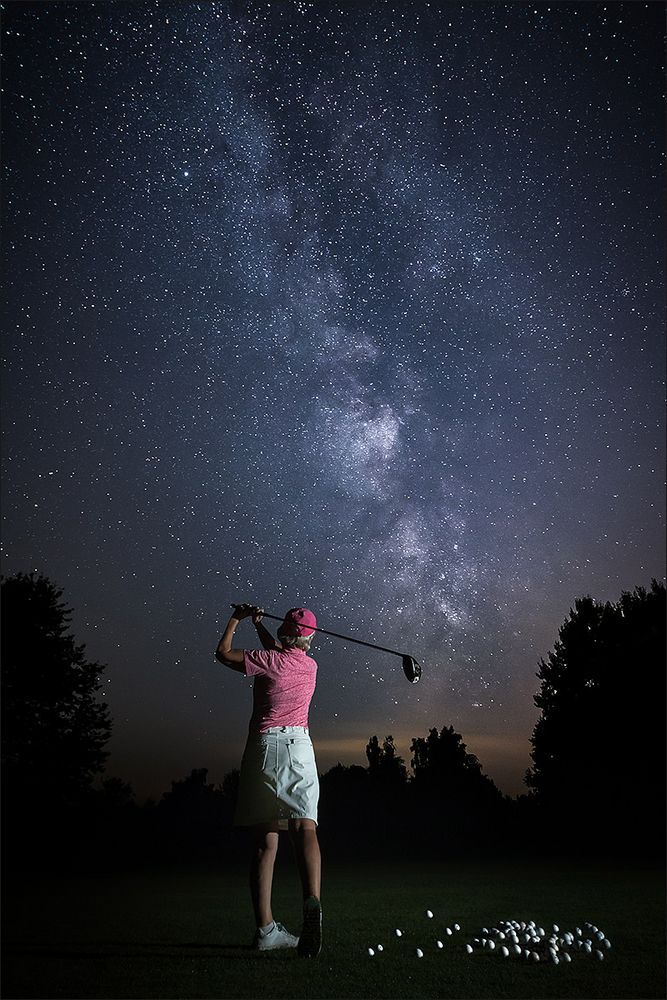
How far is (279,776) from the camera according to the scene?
4.95m

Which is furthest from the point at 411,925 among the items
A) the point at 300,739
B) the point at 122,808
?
the point at 122,808

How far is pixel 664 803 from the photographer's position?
20953 mm

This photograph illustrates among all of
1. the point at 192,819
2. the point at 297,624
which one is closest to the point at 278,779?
the point at 297,624

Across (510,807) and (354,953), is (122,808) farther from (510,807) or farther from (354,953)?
(354,953)

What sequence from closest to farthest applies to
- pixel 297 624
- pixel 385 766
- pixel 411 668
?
pixel 297 624, pixel 411 668, pixel 385 766

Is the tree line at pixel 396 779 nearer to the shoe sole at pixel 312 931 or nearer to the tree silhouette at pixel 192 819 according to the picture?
the tree silhouette at pixel 192 819

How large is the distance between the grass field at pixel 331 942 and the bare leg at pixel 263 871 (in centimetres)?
22

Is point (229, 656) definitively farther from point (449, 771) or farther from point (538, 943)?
point (449, 771)

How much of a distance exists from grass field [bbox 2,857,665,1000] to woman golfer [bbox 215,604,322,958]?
27 cm

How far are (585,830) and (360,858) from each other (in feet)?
22.8

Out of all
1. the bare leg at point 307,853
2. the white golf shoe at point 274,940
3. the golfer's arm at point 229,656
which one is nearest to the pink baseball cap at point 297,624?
the golfer's arm at point 229,656

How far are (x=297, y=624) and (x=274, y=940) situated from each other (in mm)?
1833

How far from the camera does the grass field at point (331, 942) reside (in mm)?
3959

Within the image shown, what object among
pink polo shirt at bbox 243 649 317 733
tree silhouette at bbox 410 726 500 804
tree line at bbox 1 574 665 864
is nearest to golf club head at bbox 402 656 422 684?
pink polo shirt at bbox 243 649 317 733
